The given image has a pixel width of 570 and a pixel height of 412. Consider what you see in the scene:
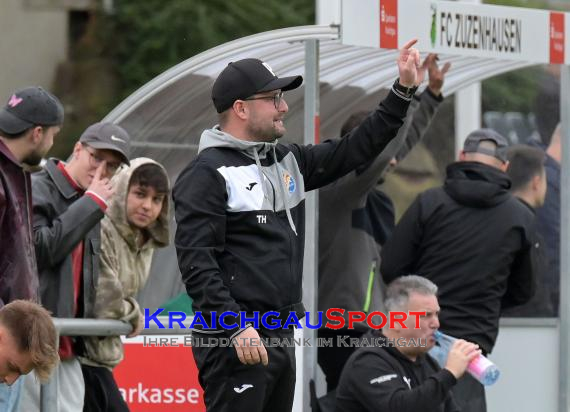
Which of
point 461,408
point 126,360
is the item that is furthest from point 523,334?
point 126,360

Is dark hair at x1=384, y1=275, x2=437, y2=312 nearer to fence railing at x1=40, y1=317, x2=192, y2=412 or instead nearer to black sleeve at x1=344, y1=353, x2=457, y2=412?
black sleeve at x1=344, y1=353, x2=457, y2=412

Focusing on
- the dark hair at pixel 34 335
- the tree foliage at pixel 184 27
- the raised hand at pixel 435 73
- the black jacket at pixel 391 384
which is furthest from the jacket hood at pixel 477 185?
the tree foliage at pixel 184 27

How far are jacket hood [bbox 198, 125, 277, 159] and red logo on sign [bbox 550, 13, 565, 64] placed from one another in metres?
2.72

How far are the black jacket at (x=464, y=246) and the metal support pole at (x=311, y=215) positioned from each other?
74 cm

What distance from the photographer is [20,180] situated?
598cm

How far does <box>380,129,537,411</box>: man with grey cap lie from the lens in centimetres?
809

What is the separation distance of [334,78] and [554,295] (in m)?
2.21

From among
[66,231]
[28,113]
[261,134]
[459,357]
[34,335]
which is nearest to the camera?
[34,335]

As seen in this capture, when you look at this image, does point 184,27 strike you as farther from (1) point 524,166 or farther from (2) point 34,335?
(2) point 34,335

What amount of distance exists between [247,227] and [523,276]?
9.24 feet

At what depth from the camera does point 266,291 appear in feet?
19.3

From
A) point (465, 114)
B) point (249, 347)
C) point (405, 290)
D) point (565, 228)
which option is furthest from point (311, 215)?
point (465, 114)

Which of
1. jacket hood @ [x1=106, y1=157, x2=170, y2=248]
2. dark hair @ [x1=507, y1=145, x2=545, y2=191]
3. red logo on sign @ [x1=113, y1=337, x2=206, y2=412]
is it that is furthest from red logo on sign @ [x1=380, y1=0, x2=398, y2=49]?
dark hair @ [x1=507, y1=145, x2=545, y2=191]

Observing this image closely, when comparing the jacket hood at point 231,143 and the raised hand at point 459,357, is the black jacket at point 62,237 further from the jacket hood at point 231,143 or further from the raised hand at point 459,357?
the raised hand at point 459,357
